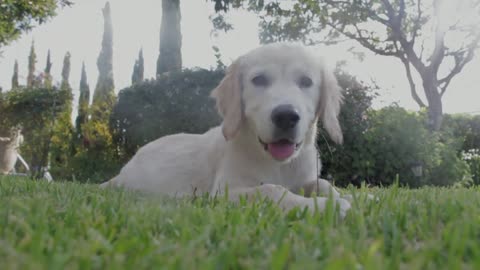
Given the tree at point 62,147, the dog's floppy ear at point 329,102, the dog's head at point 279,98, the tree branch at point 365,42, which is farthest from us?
the tree branch at point 365,42

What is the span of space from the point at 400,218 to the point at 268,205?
66cm

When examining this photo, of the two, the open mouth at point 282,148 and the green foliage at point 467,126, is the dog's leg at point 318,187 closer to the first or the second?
the open mouth at point 282,148

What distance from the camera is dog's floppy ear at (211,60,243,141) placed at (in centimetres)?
355

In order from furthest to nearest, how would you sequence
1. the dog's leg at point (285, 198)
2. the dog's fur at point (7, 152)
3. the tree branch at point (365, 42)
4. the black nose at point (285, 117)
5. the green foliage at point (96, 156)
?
the tree branch at point (365, 42) < the dog's fur at point (7, 152) < the green foliage at point (96, 156) < the black nose at point (285, 117) < the dog's leg at point (285, 198)

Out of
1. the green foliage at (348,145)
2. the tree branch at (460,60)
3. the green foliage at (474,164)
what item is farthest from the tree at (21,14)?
the tree branch at (460,60)

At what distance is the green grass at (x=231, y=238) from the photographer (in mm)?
1085

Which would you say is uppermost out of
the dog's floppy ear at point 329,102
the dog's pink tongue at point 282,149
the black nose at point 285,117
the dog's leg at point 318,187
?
the dog's floppy ear at point 329,102

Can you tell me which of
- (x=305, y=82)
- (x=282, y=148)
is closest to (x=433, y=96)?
(x=305, y=82)

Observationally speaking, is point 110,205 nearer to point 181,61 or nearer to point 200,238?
point 200,238

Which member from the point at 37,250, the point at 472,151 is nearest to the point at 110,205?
the point at 37,250

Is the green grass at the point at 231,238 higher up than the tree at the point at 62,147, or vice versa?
the tree at the point at 62,147

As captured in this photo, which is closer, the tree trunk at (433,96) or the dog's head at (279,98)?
the dog's head at (279,98)

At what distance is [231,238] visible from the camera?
1487mm

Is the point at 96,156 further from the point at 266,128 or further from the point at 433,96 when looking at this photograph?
the point at 433,96
